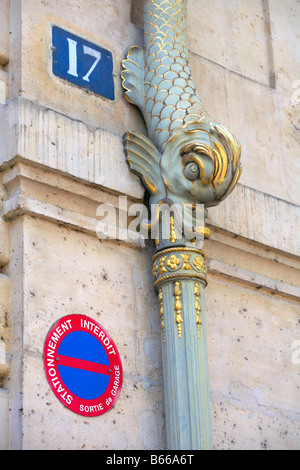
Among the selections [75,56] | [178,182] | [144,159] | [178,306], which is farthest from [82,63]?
[178,306]

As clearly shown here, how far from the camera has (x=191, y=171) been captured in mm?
5699

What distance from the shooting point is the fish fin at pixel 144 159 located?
5754 mm

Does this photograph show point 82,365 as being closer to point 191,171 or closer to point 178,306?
point 178,306

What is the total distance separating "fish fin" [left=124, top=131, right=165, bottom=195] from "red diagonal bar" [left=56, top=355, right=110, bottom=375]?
1048 millimetres

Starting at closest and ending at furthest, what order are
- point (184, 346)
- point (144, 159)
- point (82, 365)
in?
point (82, 365) < point (184, 346) < point (144, 159)

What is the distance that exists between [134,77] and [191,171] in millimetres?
698

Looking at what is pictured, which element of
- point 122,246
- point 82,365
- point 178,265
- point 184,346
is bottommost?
point 82,365

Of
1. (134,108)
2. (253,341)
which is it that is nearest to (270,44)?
(134,108)

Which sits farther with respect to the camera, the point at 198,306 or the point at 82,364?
the point at 198,306

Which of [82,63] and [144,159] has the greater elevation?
[82,63]

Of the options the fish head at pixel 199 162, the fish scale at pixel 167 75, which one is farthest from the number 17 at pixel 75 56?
the fish head at pixel 199 162

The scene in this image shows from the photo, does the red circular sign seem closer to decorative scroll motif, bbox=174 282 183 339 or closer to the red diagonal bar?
the red diagonal bar

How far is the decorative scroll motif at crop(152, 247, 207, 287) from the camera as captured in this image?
219 inches

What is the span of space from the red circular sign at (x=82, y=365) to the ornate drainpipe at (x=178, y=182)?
0.32 m
